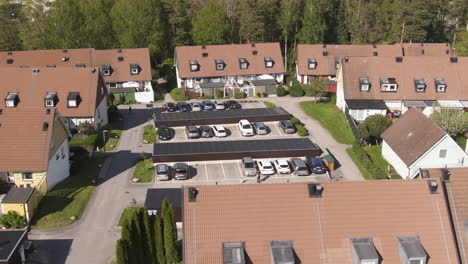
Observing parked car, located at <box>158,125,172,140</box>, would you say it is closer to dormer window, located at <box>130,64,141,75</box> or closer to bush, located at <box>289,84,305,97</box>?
dormer window, located at <box>130,64,141,75</box>

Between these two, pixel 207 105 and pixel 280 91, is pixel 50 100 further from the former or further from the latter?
pixel 280 91

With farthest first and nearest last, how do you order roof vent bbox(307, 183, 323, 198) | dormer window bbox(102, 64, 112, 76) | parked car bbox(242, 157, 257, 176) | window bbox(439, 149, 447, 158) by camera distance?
dormer window bbox(102, 64, 112, 76) → parked car bbox(242, 157, 257, 176) → window bbox(439, 149, 447, 158) → roof vent bbox(307, 183, 323, 198)

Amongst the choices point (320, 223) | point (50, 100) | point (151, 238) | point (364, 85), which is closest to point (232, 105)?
point (364, 85)

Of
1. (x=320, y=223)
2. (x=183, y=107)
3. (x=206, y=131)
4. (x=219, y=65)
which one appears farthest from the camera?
(x=219, y=65)

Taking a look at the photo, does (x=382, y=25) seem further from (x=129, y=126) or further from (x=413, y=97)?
(x=129, y=126)

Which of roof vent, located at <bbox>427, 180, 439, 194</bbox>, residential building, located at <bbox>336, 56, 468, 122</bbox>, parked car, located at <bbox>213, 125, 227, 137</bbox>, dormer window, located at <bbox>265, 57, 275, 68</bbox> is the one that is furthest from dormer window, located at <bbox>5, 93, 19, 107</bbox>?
roof vent, located at <bbox>427, 180, 439, 194</bbox>
